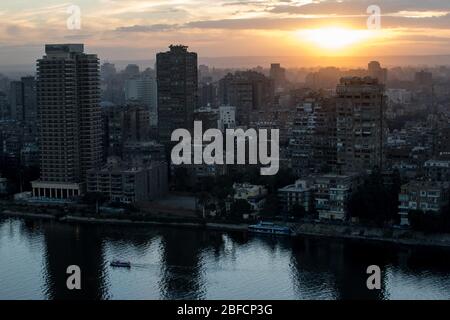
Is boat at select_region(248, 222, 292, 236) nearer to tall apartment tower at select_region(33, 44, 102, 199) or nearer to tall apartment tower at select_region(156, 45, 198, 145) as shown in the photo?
tall apartment tower at select_region(33, 44, 102, 199)

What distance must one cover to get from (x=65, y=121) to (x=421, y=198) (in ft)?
16.1

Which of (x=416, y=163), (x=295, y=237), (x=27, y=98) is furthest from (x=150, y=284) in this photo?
(x=27, y=98)

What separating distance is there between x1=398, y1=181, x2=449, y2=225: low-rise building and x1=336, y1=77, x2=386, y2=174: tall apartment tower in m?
1.58

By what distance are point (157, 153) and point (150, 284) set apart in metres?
5.89

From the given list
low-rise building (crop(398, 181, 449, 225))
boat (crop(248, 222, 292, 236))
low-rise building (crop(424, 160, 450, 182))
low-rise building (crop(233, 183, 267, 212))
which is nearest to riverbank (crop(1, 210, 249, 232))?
boat (crop(248, 222, 292, 236))

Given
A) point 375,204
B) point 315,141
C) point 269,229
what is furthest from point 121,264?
point 315,141

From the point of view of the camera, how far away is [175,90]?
1294 centimetres

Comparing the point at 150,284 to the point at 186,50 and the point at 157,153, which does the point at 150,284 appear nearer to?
the point at 157,153

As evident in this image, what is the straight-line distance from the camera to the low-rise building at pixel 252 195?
8.77m

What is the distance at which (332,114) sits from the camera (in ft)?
35.1

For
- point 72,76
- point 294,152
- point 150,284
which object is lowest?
point 150,284

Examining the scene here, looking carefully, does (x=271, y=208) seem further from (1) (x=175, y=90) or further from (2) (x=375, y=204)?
(1) (x=175, y=90)

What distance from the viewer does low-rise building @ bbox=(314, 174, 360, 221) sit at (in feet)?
27.2
